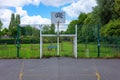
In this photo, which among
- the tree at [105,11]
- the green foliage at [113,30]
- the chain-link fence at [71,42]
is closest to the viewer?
the chain-link fence at [71,42]

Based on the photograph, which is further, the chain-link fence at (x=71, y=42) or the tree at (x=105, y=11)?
the tree at (x=105, y=11)

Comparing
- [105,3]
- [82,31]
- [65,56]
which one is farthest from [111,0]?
[65,56]

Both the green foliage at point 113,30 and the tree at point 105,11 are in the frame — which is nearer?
the green foliage at point 113,30

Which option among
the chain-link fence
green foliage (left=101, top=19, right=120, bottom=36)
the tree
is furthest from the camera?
the tree

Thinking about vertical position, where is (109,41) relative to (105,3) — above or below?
below

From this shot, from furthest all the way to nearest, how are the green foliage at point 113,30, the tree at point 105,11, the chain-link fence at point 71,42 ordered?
the tree at point 105,11 < the green foliage at point 113,30 < the chain-link fence at point 71,42

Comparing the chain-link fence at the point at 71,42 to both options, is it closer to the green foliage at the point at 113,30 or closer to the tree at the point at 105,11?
the green foliage at the point at 113,30

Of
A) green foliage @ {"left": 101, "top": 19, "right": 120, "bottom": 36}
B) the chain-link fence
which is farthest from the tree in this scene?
the chain-link fence

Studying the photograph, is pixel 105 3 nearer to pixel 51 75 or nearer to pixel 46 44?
pixel 46 44

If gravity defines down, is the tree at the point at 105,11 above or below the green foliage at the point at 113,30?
above

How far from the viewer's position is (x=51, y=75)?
59.6ft

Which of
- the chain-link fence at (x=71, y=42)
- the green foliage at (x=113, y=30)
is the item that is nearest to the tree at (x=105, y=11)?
the green foliage at (x=113, y=30)

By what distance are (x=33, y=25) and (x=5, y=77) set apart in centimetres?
1227

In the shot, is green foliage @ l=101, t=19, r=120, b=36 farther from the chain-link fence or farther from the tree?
the chain-link fence
